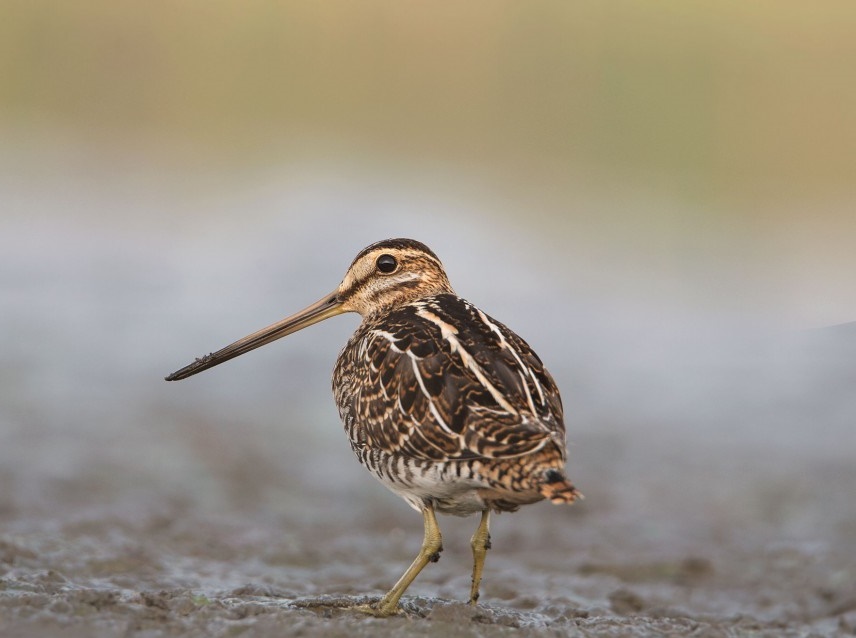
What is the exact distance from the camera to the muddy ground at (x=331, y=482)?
5.82 m

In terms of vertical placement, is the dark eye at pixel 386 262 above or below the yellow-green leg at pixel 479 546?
above

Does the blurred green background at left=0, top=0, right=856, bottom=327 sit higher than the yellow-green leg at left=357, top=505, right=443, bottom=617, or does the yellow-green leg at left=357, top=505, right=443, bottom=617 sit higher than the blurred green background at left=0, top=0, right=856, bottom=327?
the blurred green background at left=0, top=0, right=856, bottom=327

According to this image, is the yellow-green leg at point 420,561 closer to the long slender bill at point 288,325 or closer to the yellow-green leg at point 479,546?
the yellow-green leg at point 479,546

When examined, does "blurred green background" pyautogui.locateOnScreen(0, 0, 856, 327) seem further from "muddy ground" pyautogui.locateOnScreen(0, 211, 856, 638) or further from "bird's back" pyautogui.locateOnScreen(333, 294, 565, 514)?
"bird's back" pyautogui.locateOnScreen(333, 294, 565, 514)

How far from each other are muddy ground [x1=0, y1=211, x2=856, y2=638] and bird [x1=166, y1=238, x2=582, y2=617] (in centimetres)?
49

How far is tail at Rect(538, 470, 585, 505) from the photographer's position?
4.55 metres

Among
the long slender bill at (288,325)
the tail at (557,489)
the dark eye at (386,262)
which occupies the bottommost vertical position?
the tail at (557,489)

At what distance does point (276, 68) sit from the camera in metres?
19.3

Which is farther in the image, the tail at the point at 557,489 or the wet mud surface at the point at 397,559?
the wet mud surface at the point at 397,559

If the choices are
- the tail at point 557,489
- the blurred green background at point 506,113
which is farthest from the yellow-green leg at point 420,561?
the blurred green background at point 506,113

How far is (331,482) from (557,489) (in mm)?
4522

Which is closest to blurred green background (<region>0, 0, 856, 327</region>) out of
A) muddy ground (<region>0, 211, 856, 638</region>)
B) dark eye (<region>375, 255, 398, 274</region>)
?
muddy ground (<region>0, 211, 856, 638</region>)

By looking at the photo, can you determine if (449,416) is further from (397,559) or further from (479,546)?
(397,559)

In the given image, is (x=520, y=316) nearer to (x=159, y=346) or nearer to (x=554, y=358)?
(x=554, y=358)
